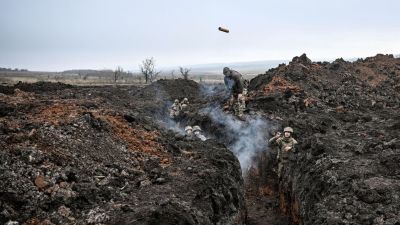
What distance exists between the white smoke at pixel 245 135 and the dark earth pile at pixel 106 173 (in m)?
3.45

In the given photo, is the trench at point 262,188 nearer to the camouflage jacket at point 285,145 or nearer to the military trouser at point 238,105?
the military trouser at point 238,105

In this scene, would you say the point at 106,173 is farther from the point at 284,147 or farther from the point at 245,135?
the point at 245,135

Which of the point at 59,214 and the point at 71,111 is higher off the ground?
the point at 71,111

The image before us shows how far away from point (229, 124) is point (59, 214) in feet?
Answer: 40.9

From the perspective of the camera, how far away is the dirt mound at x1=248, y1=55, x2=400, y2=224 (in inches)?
351

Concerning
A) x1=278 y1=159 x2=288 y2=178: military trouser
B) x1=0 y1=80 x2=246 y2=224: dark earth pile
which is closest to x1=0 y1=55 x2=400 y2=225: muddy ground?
x1=0 y1=80 x2=246 y2=224: dark earth pile

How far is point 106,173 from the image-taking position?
9.69 metres

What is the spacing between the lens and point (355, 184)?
954 cm

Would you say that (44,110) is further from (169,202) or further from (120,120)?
(169,202)

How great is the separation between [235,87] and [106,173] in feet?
33.9

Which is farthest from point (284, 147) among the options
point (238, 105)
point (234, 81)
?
point (238, 105)

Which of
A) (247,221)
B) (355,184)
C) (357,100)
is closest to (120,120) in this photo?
(247,221)

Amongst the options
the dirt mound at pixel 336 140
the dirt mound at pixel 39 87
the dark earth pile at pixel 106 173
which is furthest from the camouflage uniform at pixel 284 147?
the dirt mound at pixel 39 87

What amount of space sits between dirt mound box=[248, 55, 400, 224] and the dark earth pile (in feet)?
6.78
